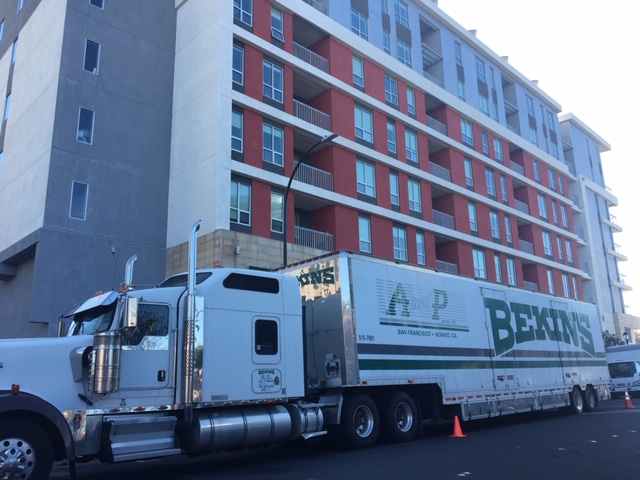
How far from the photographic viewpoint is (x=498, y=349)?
640 inches

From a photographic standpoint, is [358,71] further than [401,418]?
Yes

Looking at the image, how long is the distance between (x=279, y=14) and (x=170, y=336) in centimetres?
2404

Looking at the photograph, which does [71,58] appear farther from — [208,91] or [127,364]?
[127,364]

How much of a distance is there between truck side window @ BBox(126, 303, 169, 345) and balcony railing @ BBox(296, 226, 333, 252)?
18.4 metres

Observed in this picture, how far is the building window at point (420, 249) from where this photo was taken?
111ft

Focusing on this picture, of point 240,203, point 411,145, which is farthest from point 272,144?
point 411,145

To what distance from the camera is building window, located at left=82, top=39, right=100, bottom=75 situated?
2578 centimetres

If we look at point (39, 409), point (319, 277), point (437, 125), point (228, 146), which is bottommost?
point (39, 409)

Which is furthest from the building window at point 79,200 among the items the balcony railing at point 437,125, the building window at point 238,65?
the balcony railing at point 437,125

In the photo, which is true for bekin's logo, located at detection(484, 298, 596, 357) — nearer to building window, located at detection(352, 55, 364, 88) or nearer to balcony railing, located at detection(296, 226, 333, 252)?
balcony railing, located at detection(296, 226, 333, 252)

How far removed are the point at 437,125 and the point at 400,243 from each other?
10565 mm

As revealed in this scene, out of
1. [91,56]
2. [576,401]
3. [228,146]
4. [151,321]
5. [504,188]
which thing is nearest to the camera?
[151,321]

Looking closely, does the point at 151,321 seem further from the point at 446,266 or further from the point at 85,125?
the point at 446,266

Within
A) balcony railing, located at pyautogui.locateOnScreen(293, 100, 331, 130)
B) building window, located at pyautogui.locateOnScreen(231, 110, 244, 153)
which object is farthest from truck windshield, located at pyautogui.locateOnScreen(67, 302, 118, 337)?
balcony railing, located at pyautogui.locateOnScreen(293, 100, 331, 130)
